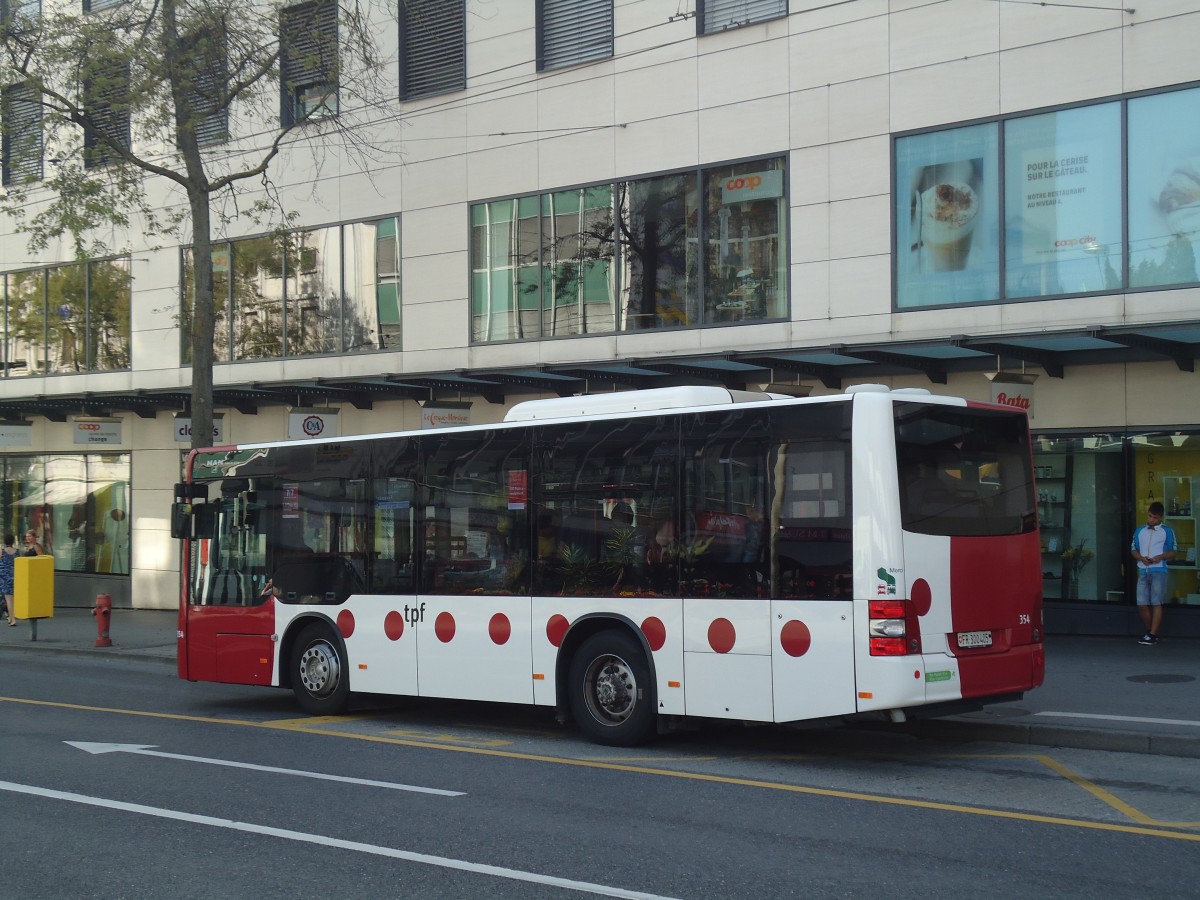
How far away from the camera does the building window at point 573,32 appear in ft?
70.3

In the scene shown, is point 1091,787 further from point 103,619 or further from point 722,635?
point 103,619

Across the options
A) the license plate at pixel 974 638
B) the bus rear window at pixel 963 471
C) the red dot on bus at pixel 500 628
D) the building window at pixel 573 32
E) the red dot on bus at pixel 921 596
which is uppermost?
the building window at pixel 573 32

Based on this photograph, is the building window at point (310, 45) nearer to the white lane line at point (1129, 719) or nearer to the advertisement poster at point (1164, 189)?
the advertisement poster at point (1164, 189)

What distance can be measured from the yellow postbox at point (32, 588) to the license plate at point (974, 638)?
17.8m

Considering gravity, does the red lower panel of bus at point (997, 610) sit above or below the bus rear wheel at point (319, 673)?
above

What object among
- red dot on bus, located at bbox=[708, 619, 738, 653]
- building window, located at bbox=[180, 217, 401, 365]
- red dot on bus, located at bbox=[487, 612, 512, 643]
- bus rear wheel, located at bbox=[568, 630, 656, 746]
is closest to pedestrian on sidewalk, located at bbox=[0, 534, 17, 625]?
building window, located at bbox=[180, 217, 401, 365]

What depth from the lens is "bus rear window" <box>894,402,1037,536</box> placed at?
9.67 metres

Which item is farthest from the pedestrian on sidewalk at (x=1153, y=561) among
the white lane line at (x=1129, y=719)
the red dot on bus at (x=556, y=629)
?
the red dot on bus at (x=556, y=629)

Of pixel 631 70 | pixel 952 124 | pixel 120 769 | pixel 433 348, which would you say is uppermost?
pixel 631 70

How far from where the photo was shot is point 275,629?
13.9 meters

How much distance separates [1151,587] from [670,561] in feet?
27.3

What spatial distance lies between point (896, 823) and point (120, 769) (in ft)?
18.9

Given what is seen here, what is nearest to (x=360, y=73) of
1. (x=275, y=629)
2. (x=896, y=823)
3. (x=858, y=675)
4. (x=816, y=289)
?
(x=816, y=289)

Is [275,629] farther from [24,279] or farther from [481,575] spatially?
[24,279]
